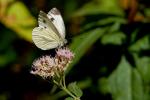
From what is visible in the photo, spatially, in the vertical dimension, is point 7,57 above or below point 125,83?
above

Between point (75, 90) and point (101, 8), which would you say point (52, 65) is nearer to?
point (75, 90)

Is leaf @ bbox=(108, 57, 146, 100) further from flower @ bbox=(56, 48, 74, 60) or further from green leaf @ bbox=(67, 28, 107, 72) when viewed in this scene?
flower @ bbox=(56, 48, 74, 60)

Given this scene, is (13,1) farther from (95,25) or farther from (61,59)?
(61,59)

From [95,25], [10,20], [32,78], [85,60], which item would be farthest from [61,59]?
[32,78]

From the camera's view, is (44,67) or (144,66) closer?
(44,67)

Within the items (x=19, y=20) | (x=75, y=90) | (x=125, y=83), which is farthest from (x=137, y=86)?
(x=19, y=20)
